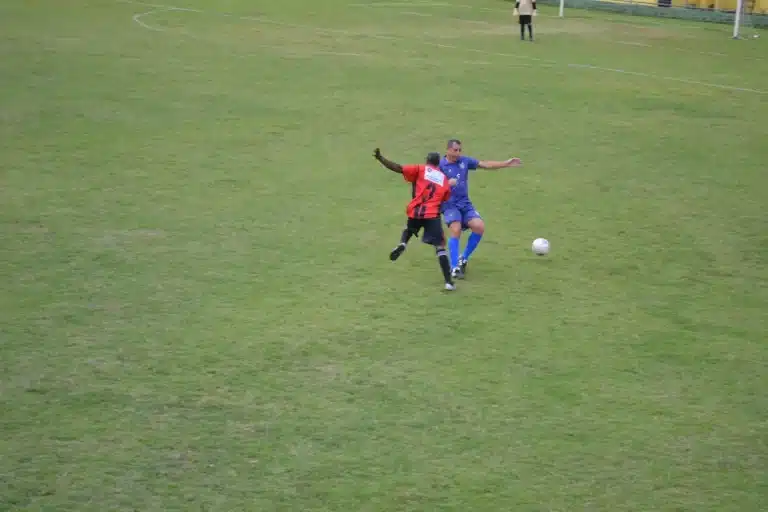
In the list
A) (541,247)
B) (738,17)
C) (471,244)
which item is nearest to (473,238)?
(471,244)

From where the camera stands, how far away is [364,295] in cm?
1410

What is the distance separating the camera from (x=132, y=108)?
24234mm

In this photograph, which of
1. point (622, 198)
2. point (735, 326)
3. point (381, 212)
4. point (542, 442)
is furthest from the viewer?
point (622, 198)

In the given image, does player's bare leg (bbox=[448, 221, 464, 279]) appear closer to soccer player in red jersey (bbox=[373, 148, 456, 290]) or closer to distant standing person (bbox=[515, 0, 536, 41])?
soccer player in red jersey (bbox=[373, 148, 456, 290])

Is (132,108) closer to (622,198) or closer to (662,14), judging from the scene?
(622,198)

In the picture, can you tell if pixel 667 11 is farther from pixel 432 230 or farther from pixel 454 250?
pixel 432 230

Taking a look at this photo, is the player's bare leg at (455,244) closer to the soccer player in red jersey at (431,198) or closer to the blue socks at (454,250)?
the blue socks at (454,250)

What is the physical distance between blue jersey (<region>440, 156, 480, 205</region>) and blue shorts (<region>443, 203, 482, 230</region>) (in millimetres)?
77

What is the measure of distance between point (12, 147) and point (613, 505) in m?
15.5

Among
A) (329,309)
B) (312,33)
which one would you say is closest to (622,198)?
(329,309)

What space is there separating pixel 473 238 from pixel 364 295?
187 cm

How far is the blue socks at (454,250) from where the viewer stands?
14656mm

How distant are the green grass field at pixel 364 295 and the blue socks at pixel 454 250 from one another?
12.9 inches

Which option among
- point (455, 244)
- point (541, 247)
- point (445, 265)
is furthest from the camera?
point (541, 247)
